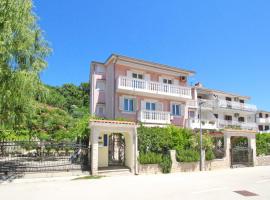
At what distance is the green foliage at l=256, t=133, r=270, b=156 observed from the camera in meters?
24.9

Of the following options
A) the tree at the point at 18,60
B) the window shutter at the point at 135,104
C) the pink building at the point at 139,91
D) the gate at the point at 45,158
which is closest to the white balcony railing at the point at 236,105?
the pink building at the point at 139,91

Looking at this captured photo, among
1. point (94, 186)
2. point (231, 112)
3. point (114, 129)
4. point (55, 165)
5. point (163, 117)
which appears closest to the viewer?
point (94, 186)

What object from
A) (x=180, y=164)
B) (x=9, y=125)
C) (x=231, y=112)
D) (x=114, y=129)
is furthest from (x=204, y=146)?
(x=231, y=112)

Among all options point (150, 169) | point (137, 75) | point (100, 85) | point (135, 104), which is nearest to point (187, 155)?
point (150, 169)

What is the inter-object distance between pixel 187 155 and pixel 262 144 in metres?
10.2

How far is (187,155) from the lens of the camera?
766 inches

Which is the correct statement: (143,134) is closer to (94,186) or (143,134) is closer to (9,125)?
(94,186)

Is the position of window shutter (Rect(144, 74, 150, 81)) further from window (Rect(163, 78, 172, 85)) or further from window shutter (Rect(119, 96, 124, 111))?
window shutter (Rect(119, 96, 124, 111))

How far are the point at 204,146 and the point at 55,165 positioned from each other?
37.8 feet

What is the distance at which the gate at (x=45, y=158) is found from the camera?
14.9m

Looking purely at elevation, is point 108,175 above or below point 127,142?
below

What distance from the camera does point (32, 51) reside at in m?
14.3

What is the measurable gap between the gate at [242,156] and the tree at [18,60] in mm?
16820

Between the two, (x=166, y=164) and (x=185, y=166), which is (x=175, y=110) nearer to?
(x=185, y=166)
